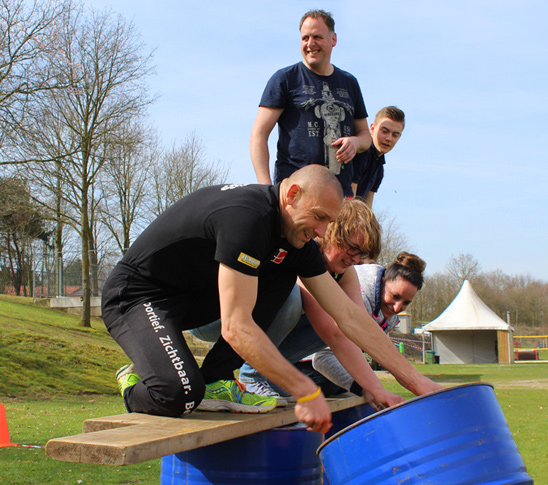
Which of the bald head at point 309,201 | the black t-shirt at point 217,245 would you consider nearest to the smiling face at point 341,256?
the black t-shirt at point 217,245

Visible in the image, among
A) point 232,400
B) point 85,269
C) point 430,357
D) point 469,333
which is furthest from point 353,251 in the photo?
point 469,333

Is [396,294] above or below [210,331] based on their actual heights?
above

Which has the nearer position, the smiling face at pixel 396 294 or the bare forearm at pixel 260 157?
the smiling face at pixel 396 294

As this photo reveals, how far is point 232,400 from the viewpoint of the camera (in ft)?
8.63

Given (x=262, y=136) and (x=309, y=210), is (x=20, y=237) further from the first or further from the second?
(x=309, y=210)

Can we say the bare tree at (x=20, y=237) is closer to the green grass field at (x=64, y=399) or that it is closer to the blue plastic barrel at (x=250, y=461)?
the green grass field at (x=64, y=399)

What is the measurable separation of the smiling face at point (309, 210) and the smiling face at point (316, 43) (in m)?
1.72

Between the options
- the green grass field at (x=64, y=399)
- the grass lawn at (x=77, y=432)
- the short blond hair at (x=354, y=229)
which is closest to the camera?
the short blond hair at (x=354, y=229)

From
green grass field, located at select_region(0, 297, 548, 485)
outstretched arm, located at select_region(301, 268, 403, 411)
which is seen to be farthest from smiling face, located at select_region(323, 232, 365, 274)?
green grass field, located at select_region(0, 297, 548, 485)

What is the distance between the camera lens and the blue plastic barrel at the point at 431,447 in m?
1.89

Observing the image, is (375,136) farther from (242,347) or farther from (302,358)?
(242,347)

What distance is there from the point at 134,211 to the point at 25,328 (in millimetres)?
11937

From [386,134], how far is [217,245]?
94.5 inches

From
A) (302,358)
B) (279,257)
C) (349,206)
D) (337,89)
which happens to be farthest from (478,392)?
(337,89)
